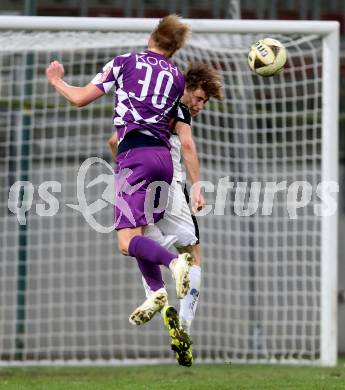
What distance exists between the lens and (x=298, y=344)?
10.7m

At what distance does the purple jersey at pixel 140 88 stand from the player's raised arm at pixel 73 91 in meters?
0.05

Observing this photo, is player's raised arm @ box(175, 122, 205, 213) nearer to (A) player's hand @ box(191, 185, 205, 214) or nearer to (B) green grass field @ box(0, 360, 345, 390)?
(A) player's hand @ box(191, 185, 205, 214)

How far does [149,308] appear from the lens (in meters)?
6.39

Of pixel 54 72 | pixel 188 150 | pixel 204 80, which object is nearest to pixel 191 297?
pixel 188 150

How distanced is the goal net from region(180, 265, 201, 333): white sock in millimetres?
2567

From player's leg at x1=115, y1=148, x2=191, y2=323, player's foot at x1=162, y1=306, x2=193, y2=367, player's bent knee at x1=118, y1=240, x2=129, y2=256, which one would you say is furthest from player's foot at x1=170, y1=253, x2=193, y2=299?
player's bent knee at x1=118, y1=240, x2=129, y2=256

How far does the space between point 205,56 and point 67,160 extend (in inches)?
64.8

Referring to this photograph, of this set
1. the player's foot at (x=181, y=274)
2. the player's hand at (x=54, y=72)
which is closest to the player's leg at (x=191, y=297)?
the player's foot at (x=181, y=274)

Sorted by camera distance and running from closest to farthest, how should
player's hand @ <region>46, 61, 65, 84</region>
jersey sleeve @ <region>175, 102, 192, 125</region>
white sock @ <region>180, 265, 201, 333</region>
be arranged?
player's hand @ <region>46, 61, 65, 84</region>, jersey sleeve @ <region>175, 102, 192, 125</region>, white sock @ <region>180, 265, 201, 333</region>

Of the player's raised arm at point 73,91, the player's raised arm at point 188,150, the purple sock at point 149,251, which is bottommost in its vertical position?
the purple sock at point 149,251

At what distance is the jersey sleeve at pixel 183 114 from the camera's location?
7.18 metres

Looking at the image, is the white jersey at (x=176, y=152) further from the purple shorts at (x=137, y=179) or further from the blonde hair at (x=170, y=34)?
the blonde hair at (x=170, y=34)

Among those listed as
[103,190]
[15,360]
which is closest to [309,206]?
[103,190]

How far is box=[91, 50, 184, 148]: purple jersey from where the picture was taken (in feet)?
22.3
